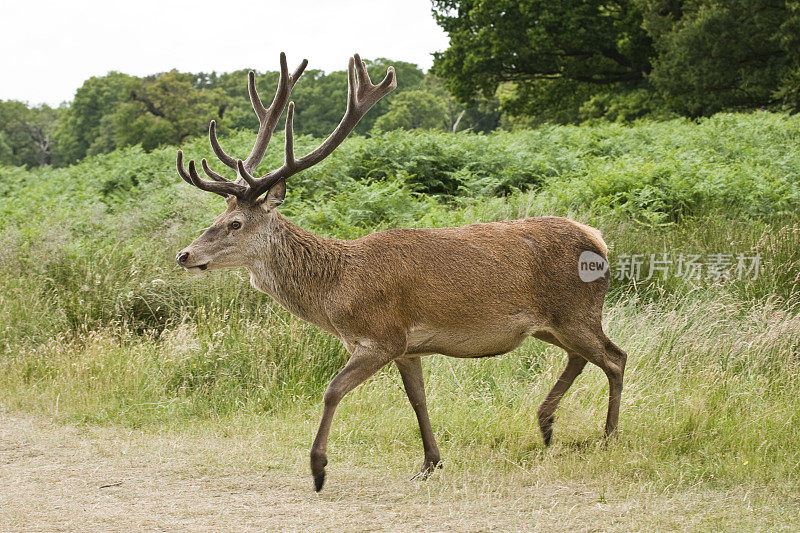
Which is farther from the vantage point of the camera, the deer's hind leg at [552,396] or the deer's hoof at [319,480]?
the deer's hind leg at [552,396]

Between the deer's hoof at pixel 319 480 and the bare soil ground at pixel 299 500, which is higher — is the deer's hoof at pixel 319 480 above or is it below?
above

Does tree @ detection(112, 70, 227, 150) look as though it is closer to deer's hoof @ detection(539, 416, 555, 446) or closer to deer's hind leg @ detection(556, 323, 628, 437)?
deer's hoof @ detection(539, 416, 555, 446)

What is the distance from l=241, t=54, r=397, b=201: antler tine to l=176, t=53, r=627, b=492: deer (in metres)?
0.01

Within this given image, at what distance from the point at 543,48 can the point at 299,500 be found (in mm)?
28392

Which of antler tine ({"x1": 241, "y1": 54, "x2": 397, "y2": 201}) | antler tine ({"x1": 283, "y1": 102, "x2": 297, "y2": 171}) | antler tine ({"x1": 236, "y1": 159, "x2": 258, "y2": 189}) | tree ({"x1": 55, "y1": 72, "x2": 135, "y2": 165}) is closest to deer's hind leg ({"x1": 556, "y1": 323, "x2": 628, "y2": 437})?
antler tine ({"x1": 241, "y1": 54, "x2": 397, "y2": 201})

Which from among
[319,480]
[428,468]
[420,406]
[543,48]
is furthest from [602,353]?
[543,48]

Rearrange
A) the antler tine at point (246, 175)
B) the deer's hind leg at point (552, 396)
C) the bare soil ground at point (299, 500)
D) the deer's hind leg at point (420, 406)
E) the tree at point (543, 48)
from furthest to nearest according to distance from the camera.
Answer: the tree at point (543, 48)
the deer's hind leg at point (552, 396)
the deer's hind leg at point (420, 406)
the antler tine at point (246, 175)
the bare soil ground at point (299, 500)

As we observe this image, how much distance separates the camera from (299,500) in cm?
545

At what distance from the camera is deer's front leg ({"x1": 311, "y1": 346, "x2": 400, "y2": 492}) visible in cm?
545

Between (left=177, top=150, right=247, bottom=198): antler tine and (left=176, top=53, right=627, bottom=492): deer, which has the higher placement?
(left=177, top=150, right=247, bottom=198): antler tine

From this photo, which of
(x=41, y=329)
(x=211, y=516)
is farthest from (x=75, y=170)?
(x=211, y=516)

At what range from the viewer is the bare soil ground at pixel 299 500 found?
488 centimetres

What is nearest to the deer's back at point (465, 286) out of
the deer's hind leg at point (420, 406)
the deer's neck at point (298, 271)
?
the deer's neck at point (298, 271)

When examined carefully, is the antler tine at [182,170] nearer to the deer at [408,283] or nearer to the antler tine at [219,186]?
the deer at [408,283]
